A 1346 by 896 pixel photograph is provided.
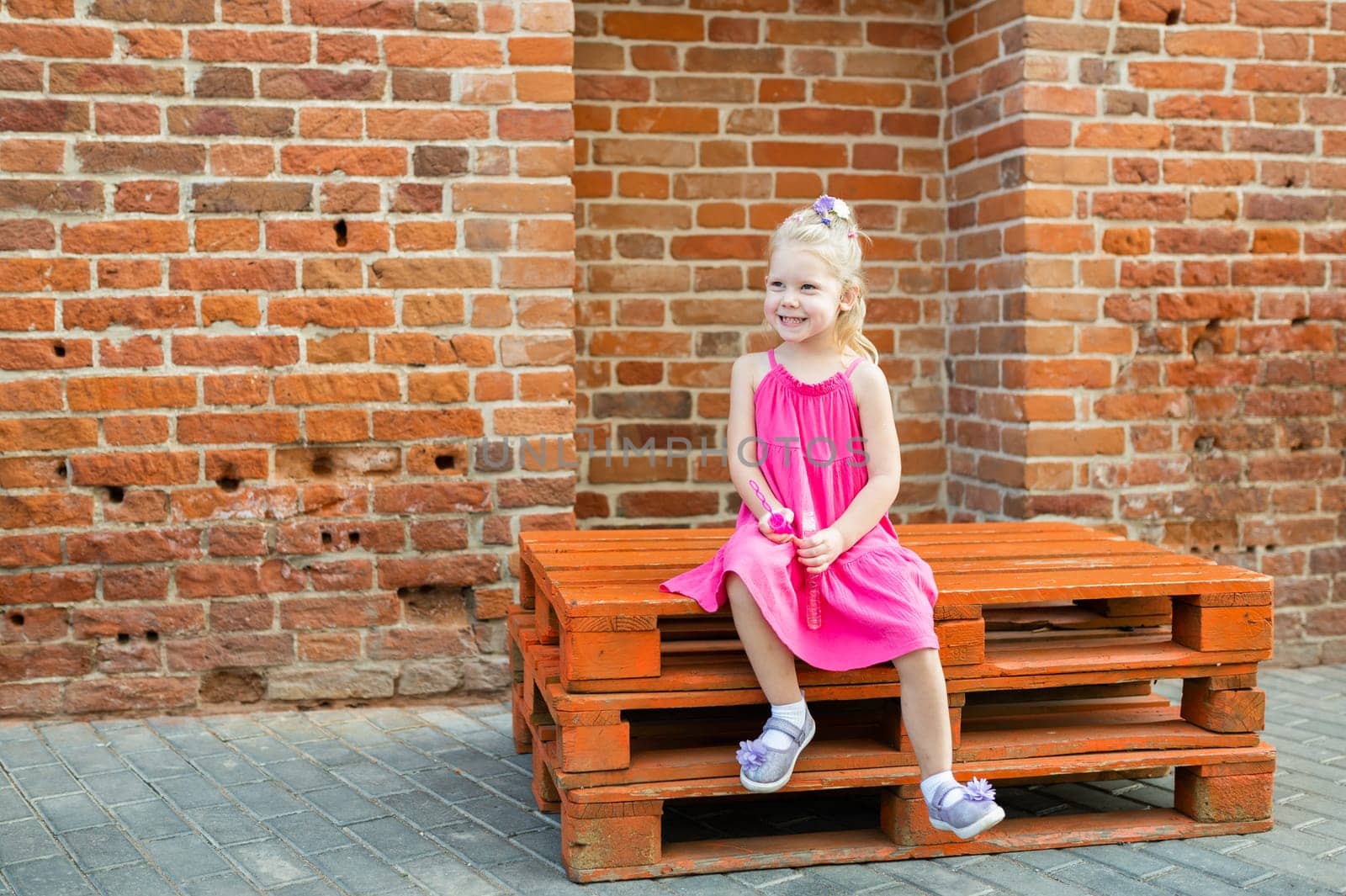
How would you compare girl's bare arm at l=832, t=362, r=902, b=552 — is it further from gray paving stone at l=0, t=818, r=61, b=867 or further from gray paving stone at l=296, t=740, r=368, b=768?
gray paving stone at l=0, t=818, r=61, b=867

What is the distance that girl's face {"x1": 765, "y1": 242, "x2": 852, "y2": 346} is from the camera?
291cm

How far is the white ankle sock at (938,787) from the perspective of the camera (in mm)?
2727

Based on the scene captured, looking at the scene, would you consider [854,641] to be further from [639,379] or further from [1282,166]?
[1282,166]

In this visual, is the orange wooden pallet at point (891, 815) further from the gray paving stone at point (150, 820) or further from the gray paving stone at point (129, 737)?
the gray paving stone at point (129, 737)

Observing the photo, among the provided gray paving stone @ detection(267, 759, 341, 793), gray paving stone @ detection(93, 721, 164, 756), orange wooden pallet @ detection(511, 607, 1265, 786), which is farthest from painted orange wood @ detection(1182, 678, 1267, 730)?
gray paving stone @ detection(93, 721, 164, 756)

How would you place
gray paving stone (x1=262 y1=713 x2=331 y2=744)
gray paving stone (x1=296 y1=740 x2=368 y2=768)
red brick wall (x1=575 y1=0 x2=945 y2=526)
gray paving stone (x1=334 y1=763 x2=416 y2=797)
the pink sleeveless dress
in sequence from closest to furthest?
the pink sleeveless dress, gray paving stone (x1=334 y1=763 x2=416 y2=797), gray paving stone (x1=296 y1=740 x2=368 y2=768), gray paving stone (x1=262 y1=713 x2=331 y2=744), red brick wall (x1=575 y1=0 x2=945 y2=526)

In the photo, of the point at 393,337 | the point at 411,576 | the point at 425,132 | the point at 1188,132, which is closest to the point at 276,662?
the point at 411,576

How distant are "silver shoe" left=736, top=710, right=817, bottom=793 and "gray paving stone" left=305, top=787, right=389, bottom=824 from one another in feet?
3.14

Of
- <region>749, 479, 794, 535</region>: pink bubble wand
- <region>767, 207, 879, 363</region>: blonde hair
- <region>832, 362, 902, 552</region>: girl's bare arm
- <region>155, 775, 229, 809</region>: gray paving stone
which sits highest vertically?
<region>767, 207, 879, 363</region>: blonde hair

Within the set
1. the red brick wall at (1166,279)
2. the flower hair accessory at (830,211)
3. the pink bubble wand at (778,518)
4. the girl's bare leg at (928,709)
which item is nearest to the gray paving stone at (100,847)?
the girl's bare leg at (928,709)

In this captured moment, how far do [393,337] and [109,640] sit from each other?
125cm

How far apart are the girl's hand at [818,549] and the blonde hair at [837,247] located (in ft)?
1.50

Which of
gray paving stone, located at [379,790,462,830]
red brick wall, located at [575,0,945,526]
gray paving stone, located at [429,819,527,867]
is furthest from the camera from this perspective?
red brick wall, located at [575,0,945,526]

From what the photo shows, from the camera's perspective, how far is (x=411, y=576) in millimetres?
4164
